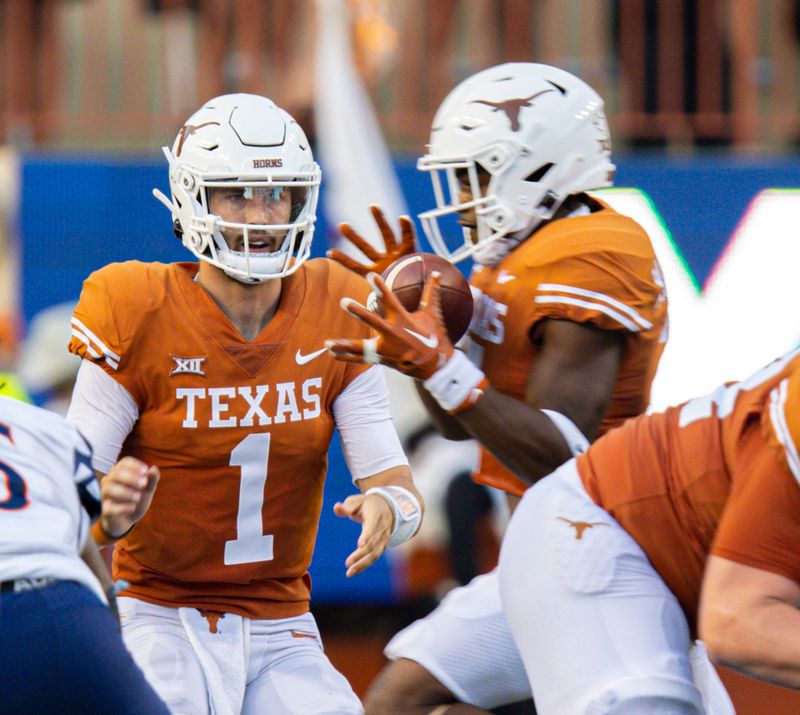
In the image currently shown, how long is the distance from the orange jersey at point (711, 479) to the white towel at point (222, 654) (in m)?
0.85

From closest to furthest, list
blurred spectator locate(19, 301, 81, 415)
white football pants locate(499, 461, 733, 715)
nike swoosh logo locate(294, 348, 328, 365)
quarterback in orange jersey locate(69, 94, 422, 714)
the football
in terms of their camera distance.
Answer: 1. white football pants locate(499, 461, 733, 715)
2. quarterback in orange jersey locate(69, 94, 422, 714)
3. nike swoosh logo locate(294, 348, 328, 365)
4. the football
5. blurred spectator locate(19, 301, 81, 415)

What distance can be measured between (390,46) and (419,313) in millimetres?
5144

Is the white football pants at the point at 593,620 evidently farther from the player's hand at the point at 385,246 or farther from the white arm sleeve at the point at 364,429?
the player's hand at the point at 385,246

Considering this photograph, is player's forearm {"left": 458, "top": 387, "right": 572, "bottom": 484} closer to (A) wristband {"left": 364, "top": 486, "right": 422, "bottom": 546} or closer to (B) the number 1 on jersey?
(A) wristband {"left": 364, "top": 486, "right": 422, "bottom": 546}

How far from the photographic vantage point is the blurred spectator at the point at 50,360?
606 cm

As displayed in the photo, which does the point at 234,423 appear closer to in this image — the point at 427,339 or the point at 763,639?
the point at 427,339

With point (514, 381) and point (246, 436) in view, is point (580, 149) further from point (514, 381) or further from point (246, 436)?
point (246, 436)

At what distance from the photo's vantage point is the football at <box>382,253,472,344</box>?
346 centimetres

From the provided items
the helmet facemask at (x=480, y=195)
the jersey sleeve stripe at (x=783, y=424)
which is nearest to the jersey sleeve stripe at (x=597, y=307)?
the helmet facemask at (x=480, y=195)

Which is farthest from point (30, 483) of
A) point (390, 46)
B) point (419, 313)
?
point (390, 46)

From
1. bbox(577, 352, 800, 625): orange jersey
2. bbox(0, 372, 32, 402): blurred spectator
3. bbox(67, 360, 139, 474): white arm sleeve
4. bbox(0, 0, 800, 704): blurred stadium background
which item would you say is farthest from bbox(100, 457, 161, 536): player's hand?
bbox(0, 0, 800, 704): blurred stadium background

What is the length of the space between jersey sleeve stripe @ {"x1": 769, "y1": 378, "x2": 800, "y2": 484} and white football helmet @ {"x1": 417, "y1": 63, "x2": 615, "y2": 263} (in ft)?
4.40

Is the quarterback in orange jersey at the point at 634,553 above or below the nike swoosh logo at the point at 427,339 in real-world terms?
below

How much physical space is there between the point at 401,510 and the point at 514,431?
0.31 m
